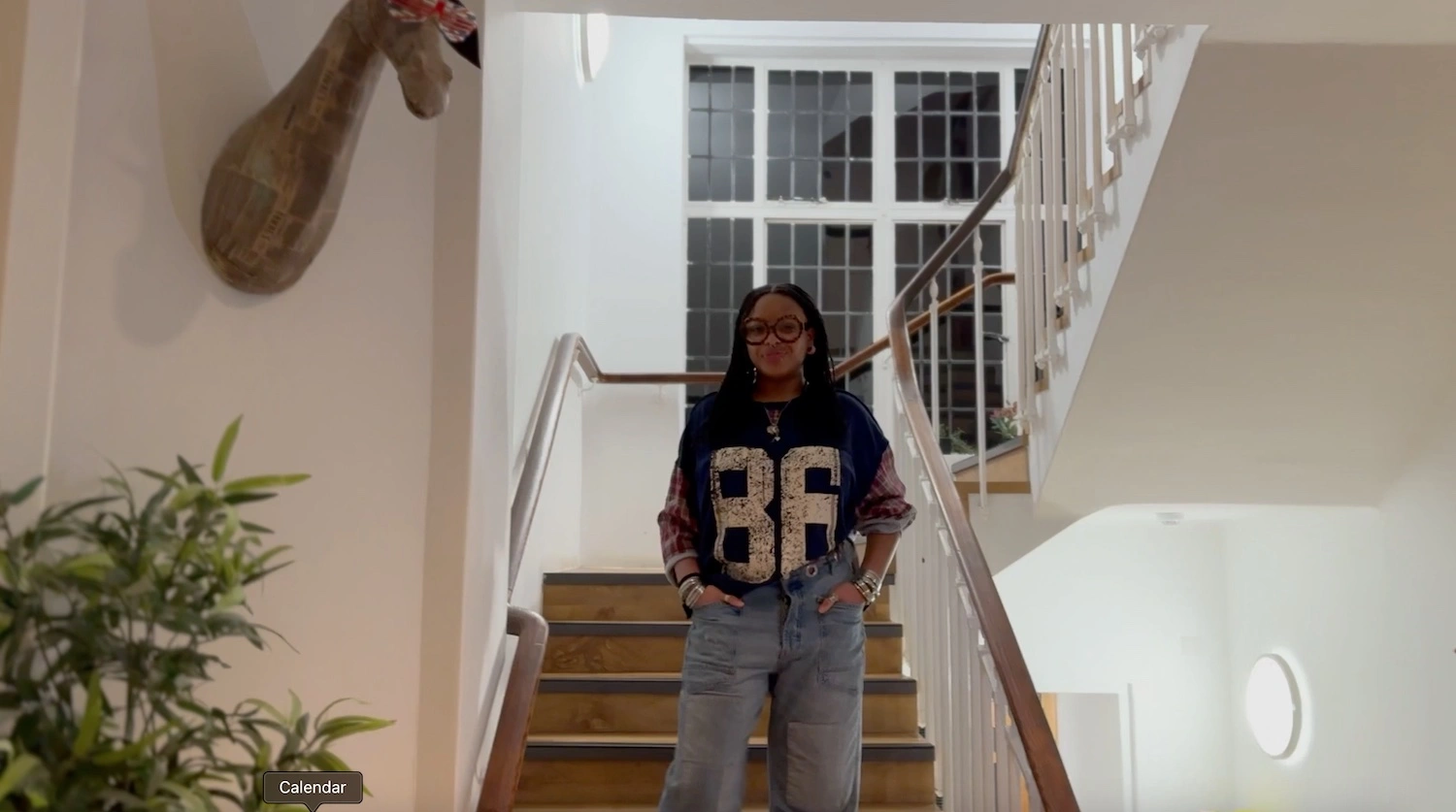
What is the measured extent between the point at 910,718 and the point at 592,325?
2763 mm

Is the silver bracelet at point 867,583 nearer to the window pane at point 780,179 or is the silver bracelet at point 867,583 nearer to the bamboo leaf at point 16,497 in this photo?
the bamboo leaf at point 16,497

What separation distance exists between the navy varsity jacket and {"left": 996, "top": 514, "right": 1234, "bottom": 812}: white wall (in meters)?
2.87

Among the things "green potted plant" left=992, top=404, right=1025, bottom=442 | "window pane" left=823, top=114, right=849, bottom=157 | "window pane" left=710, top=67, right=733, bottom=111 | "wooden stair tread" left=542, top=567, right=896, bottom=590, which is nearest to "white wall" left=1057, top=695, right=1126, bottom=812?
"green potted plant" left=992, top=404, right=1025, bottom=442

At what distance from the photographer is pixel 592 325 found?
5320 millimetres

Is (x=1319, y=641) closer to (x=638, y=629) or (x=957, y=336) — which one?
(x=957, y=336)

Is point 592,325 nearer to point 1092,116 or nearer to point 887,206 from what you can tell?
point 887,206

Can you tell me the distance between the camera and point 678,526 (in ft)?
6.55

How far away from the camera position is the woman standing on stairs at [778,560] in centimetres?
188

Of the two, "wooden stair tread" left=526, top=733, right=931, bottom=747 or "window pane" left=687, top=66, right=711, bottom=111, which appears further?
"window pane" left=687, top=66, right=711, bottom=111

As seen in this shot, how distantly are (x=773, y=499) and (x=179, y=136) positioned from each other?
3.40ft

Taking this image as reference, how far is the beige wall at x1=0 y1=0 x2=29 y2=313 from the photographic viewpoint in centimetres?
98

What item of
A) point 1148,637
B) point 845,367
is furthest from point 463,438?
point 1148,637

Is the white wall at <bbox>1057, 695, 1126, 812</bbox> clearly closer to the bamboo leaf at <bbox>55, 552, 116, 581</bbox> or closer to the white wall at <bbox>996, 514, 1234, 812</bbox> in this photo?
the white wall at <bbox>996, 514, 1234, 812</bbox>

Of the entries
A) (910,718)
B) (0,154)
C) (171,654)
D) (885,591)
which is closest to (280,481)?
(171,654)
